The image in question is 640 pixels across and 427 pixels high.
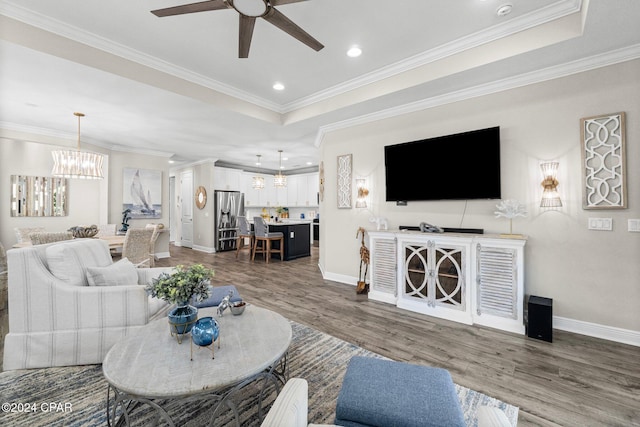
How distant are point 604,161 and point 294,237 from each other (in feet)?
19.0

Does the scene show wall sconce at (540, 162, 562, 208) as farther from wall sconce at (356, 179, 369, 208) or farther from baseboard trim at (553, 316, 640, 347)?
wall sconce at (356, 179, 369, 208)

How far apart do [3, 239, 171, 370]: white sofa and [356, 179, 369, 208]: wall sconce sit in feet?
10.5

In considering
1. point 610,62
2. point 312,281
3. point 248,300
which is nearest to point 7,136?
point 248,300

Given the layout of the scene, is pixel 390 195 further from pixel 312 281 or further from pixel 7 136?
pixel 7 136

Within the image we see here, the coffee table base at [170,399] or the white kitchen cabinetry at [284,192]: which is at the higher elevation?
the white kitchen cabinetry at [284,192]

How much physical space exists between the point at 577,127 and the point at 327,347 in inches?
132

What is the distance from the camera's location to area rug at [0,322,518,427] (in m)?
1.65

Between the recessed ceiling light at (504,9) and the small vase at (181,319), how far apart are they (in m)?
3.51

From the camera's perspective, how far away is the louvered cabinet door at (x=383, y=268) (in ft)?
12.1

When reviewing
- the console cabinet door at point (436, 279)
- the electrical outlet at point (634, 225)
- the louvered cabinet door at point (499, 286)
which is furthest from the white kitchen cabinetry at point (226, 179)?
the electrical outlet at point (634, 225)

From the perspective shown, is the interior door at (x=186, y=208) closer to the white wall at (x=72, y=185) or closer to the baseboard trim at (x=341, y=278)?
the white wall at (x=72, y=185)

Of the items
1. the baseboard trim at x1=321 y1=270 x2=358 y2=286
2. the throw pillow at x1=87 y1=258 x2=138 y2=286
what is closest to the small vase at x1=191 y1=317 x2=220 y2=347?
the throw pillow at x1=87 y1=258 x2=138 y2=286

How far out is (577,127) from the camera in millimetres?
2834

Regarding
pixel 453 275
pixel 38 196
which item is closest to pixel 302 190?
pixel 38 196
